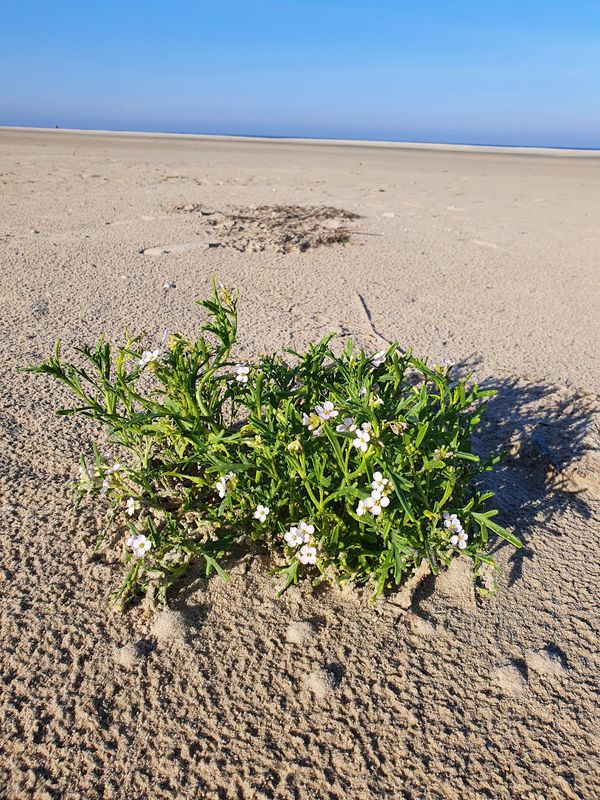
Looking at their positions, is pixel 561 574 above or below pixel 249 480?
below

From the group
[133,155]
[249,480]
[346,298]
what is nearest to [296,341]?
[346,298]

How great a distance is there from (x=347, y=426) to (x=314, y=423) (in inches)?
3.4

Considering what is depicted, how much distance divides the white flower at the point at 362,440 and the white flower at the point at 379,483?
69mm

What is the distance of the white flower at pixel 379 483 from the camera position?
1.55 meters

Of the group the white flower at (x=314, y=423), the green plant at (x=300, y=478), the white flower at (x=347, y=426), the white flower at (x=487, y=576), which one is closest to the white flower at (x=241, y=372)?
the green plant at (x=300, y=478)

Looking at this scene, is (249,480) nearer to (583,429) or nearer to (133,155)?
(583,429)

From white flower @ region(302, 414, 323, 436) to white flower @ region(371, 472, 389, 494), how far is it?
21cm

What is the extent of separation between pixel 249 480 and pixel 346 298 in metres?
2.57

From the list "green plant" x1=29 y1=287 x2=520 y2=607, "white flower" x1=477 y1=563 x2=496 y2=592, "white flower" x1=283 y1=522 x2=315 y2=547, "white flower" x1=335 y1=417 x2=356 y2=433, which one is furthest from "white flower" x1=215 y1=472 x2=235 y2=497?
"white flower" x1=477 y1=563 x2=496 y2=592

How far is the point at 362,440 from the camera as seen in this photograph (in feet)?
5.22

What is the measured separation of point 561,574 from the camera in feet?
6.24

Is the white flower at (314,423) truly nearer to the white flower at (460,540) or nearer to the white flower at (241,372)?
the white flower at (241,372)

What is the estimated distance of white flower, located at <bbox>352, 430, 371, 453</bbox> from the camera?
1.58 meters

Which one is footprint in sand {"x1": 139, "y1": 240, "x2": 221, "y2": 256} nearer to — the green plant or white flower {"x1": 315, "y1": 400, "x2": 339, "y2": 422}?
the green plant
